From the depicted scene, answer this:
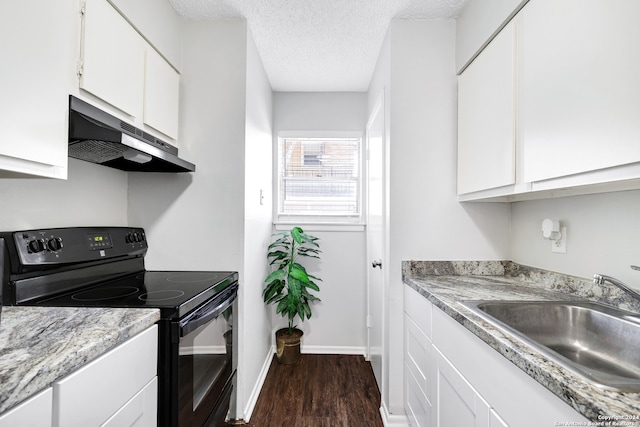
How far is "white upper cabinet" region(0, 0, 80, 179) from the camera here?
0.84m

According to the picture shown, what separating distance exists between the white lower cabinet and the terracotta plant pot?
1.13 meters

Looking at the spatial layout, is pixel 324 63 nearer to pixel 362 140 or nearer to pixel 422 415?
pixel 362 140

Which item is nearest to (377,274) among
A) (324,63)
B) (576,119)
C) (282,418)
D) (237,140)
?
(282,418)

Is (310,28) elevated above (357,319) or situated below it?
above

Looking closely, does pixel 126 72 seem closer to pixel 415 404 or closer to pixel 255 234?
pixel 255 234

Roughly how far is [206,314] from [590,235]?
5.61 ft

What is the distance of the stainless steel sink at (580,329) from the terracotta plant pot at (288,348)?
1.81m

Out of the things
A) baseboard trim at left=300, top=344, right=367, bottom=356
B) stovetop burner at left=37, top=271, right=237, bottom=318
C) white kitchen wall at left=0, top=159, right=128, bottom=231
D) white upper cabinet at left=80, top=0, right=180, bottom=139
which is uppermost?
white upper cabinet at left=80, top=0, right=180, bottom=139

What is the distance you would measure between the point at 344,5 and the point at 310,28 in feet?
1.00

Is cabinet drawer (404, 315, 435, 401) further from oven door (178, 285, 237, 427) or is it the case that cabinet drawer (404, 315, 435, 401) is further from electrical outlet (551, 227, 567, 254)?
oven door (178, 285, 237, 427)

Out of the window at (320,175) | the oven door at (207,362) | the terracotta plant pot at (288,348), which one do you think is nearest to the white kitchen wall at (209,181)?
the oven door at (207,362)

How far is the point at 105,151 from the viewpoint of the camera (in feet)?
4.21

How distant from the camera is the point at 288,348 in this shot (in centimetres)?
Answer: 262

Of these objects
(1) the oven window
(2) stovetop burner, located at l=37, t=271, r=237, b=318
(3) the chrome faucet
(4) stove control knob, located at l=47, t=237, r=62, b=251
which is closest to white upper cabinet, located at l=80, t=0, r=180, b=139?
(4) stove control knob, located at l=47, t=237, r=62, b=251
